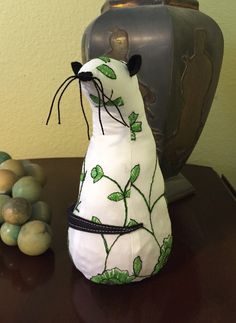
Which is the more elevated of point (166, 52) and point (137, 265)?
point (166, 52)

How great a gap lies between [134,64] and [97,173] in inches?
4.3

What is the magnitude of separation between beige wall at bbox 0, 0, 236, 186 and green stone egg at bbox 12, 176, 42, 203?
447mm

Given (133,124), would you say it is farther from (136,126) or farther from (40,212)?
(40,212)

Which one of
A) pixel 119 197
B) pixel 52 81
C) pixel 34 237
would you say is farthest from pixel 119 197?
pixel 52 81

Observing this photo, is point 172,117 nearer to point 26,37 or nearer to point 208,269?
point 208,269

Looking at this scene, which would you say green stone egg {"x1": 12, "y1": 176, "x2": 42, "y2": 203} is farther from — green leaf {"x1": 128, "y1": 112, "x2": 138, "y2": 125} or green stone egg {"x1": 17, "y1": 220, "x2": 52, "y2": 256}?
green leaf {"x1": 128, "y1": 112, "x2": 138, "y2": 125}

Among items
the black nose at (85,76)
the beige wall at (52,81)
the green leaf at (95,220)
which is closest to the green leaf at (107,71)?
the black nose at (85,76)

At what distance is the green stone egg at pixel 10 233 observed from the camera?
1.43ft

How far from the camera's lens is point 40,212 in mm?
457

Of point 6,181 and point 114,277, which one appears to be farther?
point 6,181

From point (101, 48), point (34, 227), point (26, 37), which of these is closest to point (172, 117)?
point (101, 48)

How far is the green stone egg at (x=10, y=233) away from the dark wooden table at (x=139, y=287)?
0.8 inches

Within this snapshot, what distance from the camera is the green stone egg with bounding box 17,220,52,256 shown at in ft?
1.38

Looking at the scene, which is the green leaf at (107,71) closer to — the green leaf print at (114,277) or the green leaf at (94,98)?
the green leaf at (94,98)
